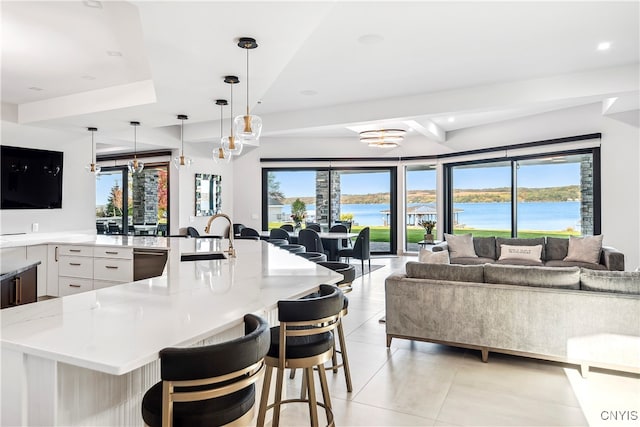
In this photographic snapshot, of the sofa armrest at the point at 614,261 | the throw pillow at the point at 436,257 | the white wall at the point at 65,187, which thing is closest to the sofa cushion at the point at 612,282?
the throw pillow at the point at 436,257

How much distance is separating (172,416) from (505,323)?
117 inches

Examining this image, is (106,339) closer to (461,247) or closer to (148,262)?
(148,262)

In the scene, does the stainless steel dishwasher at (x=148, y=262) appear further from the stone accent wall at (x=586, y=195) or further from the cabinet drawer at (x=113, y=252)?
the stone accent wall at (x=586, y=195)

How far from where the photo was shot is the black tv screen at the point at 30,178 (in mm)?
5875

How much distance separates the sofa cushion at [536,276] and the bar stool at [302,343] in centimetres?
194

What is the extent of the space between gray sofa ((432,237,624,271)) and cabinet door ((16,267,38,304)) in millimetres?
5259

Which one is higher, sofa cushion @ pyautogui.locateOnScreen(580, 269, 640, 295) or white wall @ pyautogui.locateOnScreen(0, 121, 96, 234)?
white wall @ pyautogui.locateOnScreen(0, 121, 96, 234)

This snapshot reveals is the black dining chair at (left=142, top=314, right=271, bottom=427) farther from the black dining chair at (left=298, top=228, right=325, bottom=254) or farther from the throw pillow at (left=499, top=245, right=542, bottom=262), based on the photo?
the black dining chair at (left=298, top=228, right=325, bottom=254)

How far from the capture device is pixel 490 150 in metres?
8.84

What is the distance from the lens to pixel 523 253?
648cm

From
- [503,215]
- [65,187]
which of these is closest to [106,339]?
[65,187]

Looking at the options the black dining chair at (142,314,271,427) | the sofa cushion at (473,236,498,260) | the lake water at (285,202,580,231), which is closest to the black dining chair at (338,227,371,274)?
the sofa cushion at (473,236,498,260)

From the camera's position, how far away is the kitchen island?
55.6 inches

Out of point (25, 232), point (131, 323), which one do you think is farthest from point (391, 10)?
point (25, 232)
